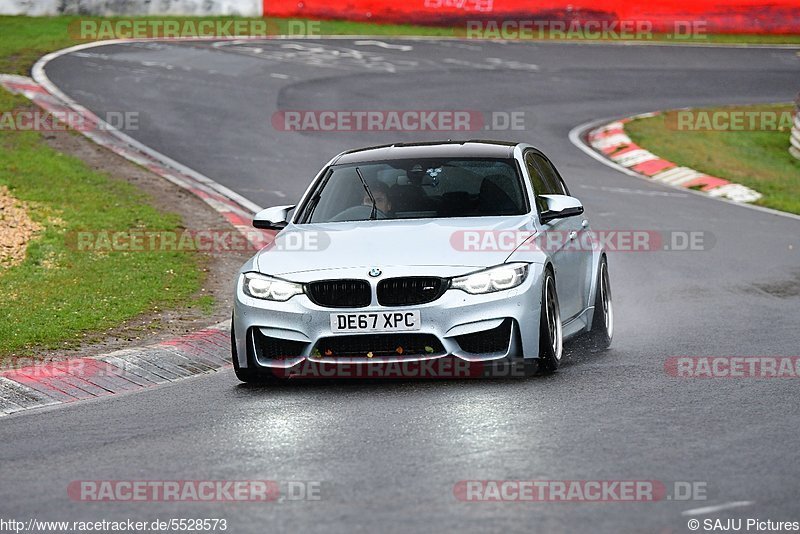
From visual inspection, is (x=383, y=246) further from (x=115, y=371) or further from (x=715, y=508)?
(x=715, y=508)

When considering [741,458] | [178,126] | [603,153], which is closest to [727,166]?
[603,153]

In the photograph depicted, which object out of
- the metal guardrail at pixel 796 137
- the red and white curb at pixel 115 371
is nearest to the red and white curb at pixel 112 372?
the red and white curb at pixel 115 371

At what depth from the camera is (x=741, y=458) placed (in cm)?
669

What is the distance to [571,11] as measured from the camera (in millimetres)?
37844

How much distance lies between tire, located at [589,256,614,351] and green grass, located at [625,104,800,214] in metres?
8.78

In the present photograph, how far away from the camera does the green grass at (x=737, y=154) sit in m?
21.0

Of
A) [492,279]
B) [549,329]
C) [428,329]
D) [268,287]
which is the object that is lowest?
[549,329]

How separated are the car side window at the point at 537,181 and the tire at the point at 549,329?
2.97ft

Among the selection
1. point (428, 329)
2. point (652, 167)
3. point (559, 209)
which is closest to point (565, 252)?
point (559, 209)

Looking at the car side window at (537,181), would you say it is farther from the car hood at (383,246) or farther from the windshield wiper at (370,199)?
the windshield wiper at (370,199)

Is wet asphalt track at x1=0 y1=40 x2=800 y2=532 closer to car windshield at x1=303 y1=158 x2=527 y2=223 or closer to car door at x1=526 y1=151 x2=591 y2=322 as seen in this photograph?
car door at x1=526 y1=151 x2=591 y2=322

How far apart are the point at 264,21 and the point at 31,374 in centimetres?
2806

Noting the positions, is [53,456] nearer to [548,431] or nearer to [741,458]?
[548,431]

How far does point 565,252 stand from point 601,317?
1.07 m
